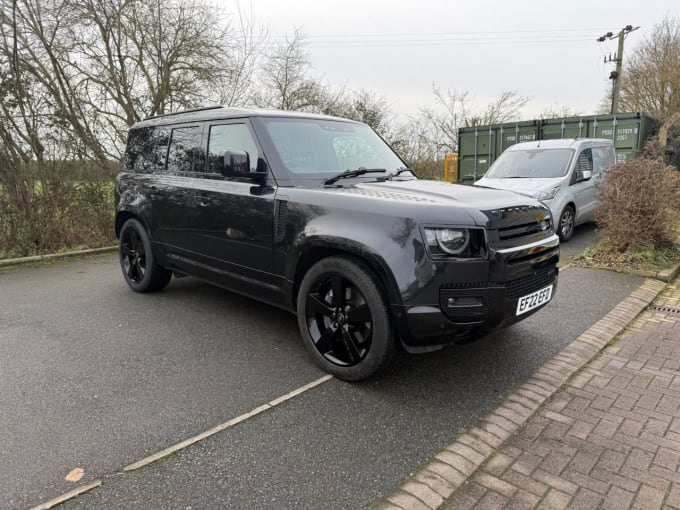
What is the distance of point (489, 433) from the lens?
106 inches

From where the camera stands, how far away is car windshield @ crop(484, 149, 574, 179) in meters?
8.99

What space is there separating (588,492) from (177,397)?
2.39 metres

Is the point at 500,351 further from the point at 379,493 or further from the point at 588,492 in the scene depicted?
the point at 379,493

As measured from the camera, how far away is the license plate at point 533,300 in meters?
3.11

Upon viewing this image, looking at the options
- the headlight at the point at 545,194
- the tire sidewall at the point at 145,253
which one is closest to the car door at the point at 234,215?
the tire sidewall at the point at 145,253

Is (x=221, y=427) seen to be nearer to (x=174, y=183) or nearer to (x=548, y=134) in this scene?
(x=174, y=183)

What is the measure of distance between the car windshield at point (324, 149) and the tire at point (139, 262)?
2.16m

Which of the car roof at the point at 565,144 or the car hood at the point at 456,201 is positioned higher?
the car roof at the point at 565,144

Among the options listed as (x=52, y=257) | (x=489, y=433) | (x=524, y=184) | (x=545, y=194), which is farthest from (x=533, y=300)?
(x=52, y=257)

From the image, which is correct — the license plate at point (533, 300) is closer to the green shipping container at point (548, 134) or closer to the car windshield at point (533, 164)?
the car windshield at point (533, 164)

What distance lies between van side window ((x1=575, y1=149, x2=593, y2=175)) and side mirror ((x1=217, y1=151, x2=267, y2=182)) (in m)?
7.35

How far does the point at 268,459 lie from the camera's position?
2465 millimetres

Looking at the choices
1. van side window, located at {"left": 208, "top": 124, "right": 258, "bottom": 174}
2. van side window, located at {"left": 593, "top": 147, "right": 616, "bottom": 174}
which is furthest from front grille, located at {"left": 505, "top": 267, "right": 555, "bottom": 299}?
van side window, located at {"left": 593, "top": 147, "right": 616, "bottom": 174}

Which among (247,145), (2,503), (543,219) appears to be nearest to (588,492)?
(543,219)
